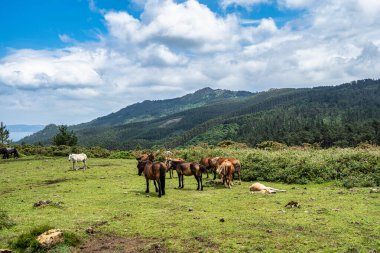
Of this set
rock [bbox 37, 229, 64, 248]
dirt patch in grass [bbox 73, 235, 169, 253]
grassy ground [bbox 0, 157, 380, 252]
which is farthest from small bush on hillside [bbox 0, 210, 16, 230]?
dirt patch in grass [bbox 73, 235, 169, 253]

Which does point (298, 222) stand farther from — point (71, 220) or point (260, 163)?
point (260, 163)

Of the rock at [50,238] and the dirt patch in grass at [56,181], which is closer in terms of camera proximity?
the rock at [50,238]

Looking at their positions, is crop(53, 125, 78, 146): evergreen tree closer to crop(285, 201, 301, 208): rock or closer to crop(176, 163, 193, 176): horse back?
crop(176, 163, 193, 176): horse back

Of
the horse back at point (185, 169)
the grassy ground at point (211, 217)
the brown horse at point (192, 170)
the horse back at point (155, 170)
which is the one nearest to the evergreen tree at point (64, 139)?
the grassy ground at point (211, 217)

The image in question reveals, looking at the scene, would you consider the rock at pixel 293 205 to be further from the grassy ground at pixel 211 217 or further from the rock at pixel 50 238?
the rock at pixel 50 238

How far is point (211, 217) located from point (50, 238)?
21.2 ft

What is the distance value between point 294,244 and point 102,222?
7.73 metres

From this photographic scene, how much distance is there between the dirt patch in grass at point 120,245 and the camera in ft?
36.5

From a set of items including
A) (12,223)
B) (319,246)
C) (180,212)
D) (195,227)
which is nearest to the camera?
(319,246)

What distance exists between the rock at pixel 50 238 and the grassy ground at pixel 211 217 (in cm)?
106

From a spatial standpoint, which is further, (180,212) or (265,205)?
(265,205)

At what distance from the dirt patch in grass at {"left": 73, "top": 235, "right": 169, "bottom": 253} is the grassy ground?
3.8 inches

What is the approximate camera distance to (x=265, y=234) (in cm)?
1201

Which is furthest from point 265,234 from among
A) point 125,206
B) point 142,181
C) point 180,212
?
point 142,181
